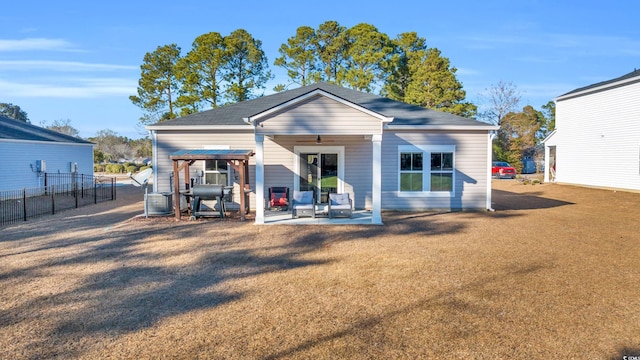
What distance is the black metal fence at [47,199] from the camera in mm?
13953

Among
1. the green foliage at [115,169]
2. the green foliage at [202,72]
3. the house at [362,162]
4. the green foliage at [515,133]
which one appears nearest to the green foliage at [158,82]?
the green foliage at [202,72]

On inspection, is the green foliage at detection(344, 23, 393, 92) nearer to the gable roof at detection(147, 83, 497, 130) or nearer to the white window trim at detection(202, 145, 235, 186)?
the gable roof at detection(147, 83, 497, 130)

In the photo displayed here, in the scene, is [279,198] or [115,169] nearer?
[279,198]

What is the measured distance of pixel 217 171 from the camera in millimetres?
14641

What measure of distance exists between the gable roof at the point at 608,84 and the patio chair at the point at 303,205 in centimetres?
1870

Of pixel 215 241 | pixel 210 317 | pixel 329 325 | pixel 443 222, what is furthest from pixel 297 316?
pixel 443 222

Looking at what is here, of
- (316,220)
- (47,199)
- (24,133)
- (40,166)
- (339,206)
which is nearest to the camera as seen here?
(316,220)

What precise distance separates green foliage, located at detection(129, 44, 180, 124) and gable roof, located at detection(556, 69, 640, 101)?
1153 inches

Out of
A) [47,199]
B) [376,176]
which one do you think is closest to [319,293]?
[376,176]

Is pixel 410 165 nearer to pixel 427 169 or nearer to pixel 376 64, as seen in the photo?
pixel 427 169

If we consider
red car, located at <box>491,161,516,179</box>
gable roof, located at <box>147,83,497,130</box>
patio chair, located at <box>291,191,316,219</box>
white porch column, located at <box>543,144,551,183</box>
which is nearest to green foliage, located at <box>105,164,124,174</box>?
gable roof, located at <box>147,83,497,130</box>

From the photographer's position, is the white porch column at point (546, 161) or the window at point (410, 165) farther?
the white porch column at point (546, 161)

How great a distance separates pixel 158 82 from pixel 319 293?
108 ft

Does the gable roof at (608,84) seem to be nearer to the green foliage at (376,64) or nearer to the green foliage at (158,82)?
the green foliage at (376,64)
